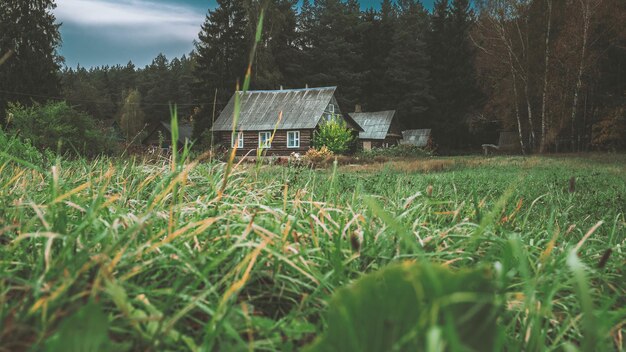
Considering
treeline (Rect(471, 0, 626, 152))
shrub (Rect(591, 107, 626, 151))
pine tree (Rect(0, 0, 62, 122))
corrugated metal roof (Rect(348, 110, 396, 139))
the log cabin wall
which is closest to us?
treeline (Rect(471, 0, 626, 152))

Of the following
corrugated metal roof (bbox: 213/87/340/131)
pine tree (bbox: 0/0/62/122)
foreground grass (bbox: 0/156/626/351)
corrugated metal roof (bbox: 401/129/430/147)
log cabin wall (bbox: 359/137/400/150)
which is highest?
pine tree (bbox: 0/0/62/122)

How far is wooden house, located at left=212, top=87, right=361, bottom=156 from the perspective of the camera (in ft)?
101

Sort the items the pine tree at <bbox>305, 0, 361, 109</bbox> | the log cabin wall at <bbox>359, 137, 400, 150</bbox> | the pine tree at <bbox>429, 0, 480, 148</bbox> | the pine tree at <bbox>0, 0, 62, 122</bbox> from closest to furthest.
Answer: the pine tree at <bbox>0, 0, 62, 122</bbox> → the log cabin wall at <bbox>359, 137, 400, 150</bbox> → the pine tree at <bbox>429, 0, 480, 148</bbox> → the pine tree at <bbox>305, 0, 361, 109</bbox>

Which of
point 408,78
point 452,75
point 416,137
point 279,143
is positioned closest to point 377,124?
point 416,137

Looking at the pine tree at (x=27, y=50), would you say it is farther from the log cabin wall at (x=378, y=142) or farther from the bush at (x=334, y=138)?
the log cabin wall at (x=378, y=142)

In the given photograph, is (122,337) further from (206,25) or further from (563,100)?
(206,25)

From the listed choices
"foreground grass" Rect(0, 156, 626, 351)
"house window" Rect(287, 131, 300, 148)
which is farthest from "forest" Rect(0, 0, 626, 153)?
"foreground grass" Rect(0, 156, 626, 351)

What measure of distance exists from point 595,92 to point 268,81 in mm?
27117

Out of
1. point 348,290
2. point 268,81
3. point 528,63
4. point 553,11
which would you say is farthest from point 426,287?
point 268,81

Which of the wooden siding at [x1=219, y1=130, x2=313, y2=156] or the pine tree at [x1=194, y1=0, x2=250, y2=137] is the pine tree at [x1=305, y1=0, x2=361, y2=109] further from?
the wooden siding at [x1=219, y1=130, x2=313, y2=156]

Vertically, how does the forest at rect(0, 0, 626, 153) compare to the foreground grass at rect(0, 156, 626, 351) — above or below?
above

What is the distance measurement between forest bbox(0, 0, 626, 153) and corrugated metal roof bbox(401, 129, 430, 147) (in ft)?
11.2

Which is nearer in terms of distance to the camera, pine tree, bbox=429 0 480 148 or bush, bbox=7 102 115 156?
bush, bbox=7 102 115 156

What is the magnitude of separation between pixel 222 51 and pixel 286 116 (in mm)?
19399
